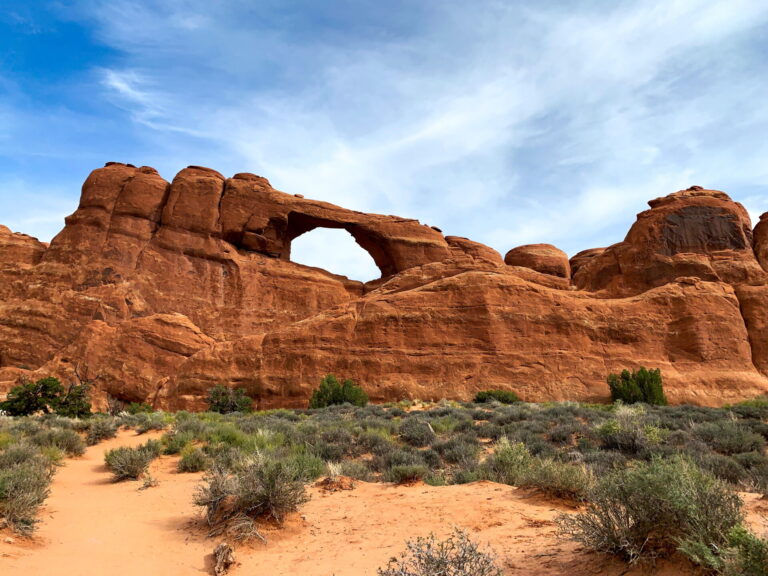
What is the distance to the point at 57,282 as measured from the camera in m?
40.6

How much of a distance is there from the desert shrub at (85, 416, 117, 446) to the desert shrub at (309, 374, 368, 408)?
1221 centimetres

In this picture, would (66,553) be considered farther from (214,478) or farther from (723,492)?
(723,492)

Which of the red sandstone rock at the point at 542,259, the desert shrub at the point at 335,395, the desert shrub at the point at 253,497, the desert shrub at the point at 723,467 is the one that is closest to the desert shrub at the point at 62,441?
the desert shrub at the point at 253,497

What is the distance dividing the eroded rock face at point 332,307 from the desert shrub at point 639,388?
1.90m

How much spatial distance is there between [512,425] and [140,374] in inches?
1085

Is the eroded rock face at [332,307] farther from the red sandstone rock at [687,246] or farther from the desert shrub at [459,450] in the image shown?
the desert shrub at [459,450]

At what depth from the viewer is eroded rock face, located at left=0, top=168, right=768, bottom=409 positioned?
2970 cm

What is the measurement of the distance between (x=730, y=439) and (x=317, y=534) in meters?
9.57

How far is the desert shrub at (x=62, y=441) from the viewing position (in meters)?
11.3

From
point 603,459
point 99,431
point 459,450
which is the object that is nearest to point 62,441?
point 99,431

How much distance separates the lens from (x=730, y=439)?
35.5 ft

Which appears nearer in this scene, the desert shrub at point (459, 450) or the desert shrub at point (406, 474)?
the desert shrub at point (406, 474)

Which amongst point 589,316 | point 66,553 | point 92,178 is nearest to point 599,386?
point 589,316

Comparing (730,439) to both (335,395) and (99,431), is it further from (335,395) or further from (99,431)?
(335,395)
